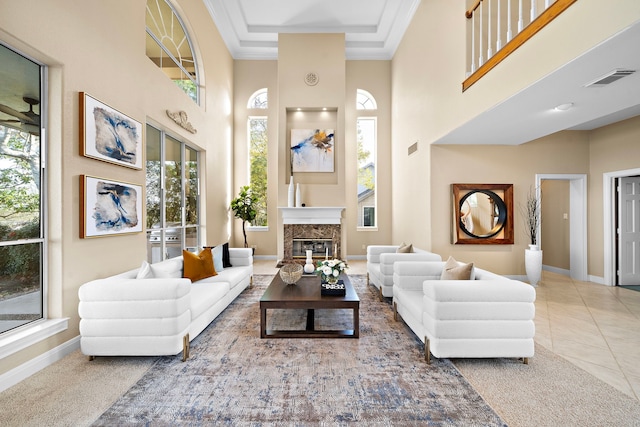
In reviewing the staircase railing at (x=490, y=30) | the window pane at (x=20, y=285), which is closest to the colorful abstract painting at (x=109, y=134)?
the window pane at (x=20, y=285)

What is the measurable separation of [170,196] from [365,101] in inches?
226

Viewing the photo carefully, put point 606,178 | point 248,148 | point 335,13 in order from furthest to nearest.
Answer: point 248,148 → point 335,13 → point 606,178

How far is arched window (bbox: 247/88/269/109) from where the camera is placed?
812 centimetres

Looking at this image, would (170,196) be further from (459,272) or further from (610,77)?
(610,77)

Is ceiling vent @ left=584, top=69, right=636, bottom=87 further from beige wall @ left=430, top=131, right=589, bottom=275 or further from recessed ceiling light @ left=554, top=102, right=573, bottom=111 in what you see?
beige wall @ left=430, top=131, right=589, bottom=275

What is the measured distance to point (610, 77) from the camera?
2.72 meters

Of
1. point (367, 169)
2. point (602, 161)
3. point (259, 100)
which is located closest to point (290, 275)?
point (367, 169)

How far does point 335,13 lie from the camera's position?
663 centimetres

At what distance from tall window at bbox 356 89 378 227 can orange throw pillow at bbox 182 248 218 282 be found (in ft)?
15.9

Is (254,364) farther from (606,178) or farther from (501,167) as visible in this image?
(606,178)

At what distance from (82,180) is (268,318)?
234 cm

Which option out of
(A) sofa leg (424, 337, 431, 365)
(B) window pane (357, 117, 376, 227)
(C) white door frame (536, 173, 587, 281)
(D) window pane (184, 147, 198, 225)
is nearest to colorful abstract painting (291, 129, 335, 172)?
(B) window pane (357, 117, 376, 227)

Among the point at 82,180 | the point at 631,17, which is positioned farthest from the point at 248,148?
the point at 631,17

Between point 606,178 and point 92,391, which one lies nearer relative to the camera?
point 92,391
